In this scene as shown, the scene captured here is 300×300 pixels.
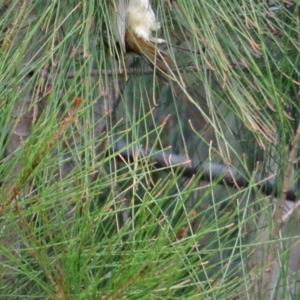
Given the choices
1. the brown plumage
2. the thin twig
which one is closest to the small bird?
the brown plumage

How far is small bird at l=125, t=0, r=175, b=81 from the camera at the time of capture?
1.19 metres

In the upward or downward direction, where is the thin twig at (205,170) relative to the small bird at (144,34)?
downward

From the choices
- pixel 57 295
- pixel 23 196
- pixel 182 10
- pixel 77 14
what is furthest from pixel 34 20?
pixel 57 295

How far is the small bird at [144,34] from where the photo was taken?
1194 millimetres

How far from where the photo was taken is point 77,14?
119 cm

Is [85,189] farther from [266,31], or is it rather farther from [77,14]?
[266,31]

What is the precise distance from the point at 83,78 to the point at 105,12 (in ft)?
0.33

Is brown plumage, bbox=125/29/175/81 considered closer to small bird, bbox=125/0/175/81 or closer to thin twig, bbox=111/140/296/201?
small bird, bbox=125/0/175/81

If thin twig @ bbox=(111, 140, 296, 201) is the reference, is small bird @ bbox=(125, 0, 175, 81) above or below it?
above

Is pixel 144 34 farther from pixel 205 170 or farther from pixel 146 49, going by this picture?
pixel 205 170

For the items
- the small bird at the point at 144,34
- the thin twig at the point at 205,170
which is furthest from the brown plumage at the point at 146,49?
the thin twig at the point at 205,170

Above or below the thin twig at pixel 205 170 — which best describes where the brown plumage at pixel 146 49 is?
above

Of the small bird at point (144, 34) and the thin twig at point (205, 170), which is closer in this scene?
the thin twig at point (205, 170)

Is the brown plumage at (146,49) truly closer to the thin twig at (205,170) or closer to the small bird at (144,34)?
the small bird at (144,34)
